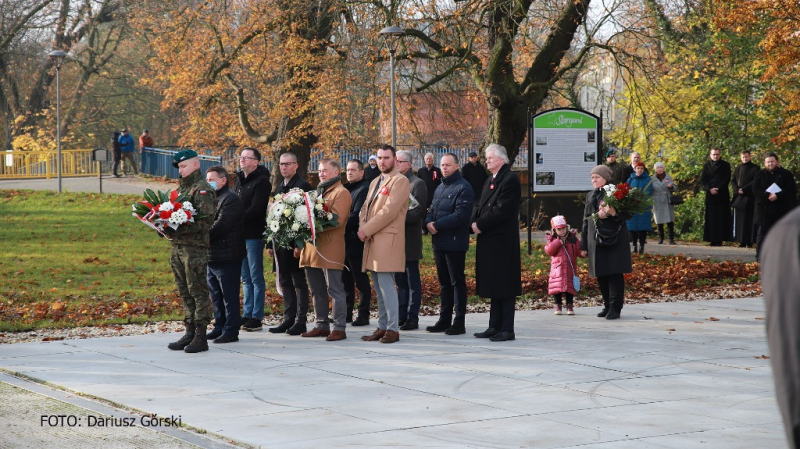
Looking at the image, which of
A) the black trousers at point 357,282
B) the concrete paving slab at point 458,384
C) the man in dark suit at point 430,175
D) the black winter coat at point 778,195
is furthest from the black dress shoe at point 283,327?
the man in dark suit at point 430,175

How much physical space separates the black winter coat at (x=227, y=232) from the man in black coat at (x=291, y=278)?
26.3 inches

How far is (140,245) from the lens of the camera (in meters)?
22.0

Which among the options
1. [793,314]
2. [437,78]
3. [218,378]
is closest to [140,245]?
[437,78]

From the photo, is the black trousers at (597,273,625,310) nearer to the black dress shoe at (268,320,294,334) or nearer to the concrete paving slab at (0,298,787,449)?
the concrete paving slab at (0,298,787,449)

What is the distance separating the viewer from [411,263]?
11758 mm

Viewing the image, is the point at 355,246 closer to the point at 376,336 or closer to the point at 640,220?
the point at 376,336

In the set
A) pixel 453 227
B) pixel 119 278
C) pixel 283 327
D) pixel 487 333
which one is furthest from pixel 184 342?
pixel 119 278

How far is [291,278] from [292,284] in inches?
4.2

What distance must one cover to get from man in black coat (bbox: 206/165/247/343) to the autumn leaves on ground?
96.1 inches

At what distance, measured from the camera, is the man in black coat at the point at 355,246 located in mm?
11266

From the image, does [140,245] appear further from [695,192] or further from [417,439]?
[417,439]

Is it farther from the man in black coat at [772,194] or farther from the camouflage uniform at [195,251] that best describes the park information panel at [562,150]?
the camouflage uniform at [195,251]

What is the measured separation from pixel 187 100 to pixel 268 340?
22.1 meters

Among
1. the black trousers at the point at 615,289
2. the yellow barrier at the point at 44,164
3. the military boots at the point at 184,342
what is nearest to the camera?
the military boots at the point at 184,342
